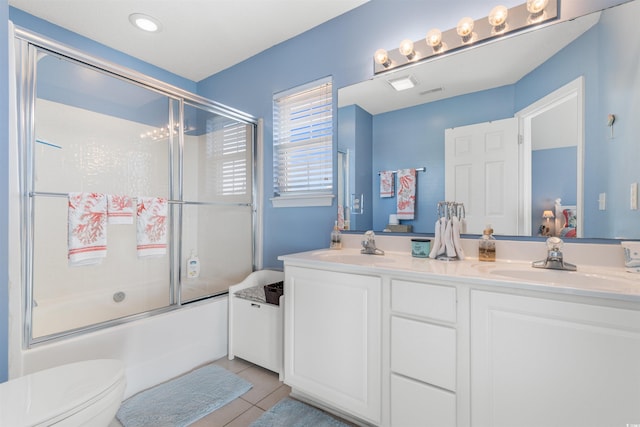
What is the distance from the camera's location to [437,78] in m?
1.65

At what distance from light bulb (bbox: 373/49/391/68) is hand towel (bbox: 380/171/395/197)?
70 cm

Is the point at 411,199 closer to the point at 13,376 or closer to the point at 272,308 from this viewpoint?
the point at 272,308

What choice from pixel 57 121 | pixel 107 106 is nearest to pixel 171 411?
pixel 57 121

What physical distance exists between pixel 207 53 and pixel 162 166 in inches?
44.1

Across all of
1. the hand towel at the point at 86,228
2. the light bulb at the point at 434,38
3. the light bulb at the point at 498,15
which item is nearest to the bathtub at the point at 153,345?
the hand towel at the point at 86,228

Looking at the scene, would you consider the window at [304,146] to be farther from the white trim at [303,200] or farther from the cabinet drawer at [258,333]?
the cabinet drawer at [258,333]

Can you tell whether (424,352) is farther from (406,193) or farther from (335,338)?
(406,193)

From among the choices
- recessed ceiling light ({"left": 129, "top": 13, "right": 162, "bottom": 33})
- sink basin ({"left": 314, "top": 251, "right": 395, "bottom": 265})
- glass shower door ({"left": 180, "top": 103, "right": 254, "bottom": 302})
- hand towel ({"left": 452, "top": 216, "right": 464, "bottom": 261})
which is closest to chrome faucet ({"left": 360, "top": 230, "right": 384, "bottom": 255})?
sink basin ({"left": 314, "top": 251, "right": 395, "bottom": 265})

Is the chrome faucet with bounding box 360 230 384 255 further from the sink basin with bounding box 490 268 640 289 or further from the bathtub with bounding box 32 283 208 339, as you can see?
the bathtub with bounding box 32 283 208 339

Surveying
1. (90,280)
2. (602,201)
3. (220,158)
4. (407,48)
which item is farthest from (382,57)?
(90,280)

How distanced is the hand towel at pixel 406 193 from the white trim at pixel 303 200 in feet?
1.64

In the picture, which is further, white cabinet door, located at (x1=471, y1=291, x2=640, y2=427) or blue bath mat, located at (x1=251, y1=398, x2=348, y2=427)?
blue bath mat, located at (x1=251, y1=398, x2=348, y2=427)

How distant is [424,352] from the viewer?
3.75ft

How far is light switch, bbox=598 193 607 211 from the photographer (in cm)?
122
